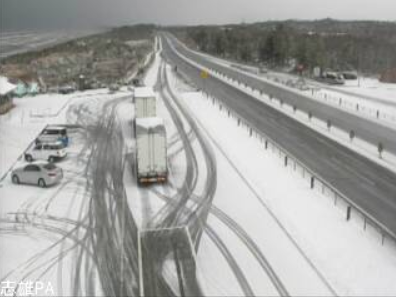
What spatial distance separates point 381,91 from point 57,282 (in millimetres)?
59744

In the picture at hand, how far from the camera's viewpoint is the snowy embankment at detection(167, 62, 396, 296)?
15977 mm

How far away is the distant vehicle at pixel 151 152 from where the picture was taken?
24.9 meters

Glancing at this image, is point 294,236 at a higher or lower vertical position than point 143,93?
lower

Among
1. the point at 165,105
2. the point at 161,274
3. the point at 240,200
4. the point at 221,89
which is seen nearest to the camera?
the point at 161,274

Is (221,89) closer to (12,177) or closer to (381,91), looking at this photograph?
(381,91)

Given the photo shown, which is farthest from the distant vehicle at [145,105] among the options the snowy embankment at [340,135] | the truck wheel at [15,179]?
the snowy embankment at [340,135]

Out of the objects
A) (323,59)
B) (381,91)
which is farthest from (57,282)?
(323,59)

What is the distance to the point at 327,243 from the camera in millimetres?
18531

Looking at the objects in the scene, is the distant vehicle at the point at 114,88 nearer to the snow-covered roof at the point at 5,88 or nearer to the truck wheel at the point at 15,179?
the snow-covered roof at the point at 5,88

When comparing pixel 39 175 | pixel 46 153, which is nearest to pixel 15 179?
pixel 39 175

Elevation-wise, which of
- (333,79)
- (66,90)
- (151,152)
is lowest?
(151,152)

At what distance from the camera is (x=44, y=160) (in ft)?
101

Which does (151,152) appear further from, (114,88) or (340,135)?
(114,88)

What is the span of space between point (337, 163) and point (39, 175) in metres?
19.0
